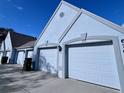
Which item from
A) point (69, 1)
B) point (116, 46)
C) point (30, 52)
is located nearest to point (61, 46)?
point (116, 46)

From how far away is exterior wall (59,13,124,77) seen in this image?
5754mm

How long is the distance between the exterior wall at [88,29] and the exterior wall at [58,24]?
3.94ft

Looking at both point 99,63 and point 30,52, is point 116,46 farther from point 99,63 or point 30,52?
point 30,52

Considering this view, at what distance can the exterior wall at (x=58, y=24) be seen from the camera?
29.2 ft

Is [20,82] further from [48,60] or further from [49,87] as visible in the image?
[48,60]

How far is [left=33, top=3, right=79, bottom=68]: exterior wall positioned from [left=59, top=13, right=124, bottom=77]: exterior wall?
120cm

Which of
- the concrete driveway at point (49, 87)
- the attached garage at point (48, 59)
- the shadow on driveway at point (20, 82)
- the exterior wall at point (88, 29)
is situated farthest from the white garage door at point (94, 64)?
the shadow on driveway at point (20, 82)

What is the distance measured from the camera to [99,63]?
20.0 feet

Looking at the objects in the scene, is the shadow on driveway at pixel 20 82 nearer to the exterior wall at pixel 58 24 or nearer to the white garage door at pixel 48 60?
the white garage door at pixel 48 60

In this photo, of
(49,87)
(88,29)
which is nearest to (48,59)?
(49,87)

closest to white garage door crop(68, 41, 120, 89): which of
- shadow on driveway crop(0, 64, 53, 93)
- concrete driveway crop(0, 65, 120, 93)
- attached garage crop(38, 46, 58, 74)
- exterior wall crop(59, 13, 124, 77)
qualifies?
concrete driveway crop(0, 65, 120, 93)

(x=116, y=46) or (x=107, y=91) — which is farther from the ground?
(x=116, y=46)

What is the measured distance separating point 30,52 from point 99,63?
10603mm

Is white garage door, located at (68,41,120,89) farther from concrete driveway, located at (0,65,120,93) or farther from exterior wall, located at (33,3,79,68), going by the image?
exterior wall, located at (33,3,79,68)
